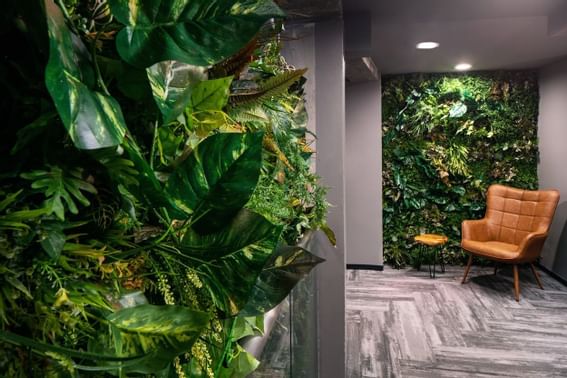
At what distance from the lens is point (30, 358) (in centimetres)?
28

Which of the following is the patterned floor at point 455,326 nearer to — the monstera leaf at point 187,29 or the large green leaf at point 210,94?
the large green leaf at point 210,94

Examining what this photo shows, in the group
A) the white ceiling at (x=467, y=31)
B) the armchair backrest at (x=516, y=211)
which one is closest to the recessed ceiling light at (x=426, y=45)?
the white ceiling at (x=467, y=31)

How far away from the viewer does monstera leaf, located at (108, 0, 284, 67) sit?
31 centimetres

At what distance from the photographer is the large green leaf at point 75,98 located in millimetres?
253

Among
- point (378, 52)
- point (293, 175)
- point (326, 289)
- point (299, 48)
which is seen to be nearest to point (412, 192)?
point (378, 52)

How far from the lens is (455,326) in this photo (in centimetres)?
350

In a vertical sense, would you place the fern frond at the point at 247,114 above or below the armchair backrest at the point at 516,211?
above

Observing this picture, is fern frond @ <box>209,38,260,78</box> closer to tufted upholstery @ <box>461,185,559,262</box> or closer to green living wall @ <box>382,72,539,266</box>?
tufted upholstery @ <box>461,185,559,262</box>

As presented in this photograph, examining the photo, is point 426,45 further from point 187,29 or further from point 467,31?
point 187,29

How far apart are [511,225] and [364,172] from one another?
1.68 m

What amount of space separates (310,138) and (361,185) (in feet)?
10.6

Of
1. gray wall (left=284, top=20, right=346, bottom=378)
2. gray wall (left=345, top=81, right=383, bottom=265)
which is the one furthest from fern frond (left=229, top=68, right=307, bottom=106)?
gray wall (left=345, top=81, right=383, bottom=265)

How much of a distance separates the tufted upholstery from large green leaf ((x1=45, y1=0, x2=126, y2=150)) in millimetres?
4439

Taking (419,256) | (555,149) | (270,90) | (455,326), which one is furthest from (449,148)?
(270,90)
